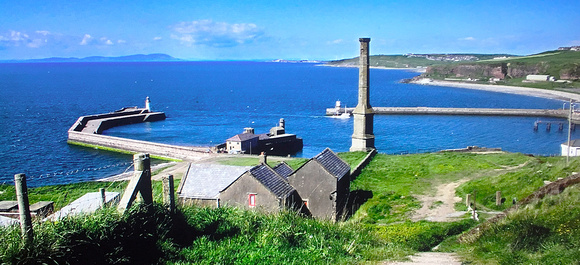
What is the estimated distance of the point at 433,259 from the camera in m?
10.4

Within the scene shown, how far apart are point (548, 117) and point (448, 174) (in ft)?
240

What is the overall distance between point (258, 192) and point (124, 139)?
44.8 m


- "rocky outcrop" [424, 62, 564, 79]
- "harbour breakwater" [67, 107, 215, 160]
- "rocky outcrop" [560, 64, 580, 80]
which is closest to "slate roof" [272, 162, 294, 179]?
"harbour breakwater" [67, 107, 215, 160]

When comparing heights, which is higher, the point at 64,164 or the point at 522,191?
the point at 522,191

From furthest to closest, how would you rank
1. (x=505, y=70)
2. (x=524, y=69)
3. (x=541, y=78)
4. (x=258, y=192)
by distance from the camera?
1. (x=505, y=70)
2. (x=524, y=69)
3. (x=541, y=78)
4. (x=258, y=192)

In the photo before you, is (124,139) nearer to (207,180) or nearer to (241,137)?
(241,137)

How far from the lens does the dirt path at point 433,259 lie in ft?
32.7

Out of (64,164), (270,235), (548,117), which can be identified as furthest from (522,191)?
(548,117)

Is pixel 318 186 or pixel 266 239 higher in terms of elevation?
pixel 266 239

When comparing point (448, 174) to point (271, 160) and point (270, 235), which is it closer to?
point (271, 160)

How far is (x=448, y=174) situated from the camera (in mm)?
27141

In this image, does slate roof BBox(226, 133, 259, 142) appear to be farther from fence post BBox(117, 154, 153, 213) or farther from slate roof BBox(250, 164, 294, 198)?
fence post BBox(117, 154, 153, 213)

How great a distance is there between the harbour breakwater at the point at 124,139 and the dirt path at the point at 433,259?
3838cm

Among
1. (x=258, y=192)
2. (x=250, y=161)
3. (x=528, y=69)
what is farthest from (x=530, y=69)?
(x=258, y=192)
